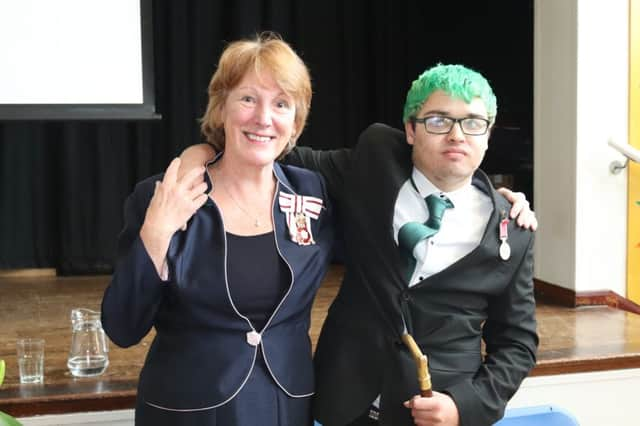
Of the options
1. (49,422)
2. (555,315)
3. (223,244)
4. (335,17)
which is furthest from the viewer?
(335,17)

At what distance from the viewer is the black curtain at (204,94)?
17.2ft

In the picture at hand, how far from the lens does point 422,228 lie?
5.22 ft

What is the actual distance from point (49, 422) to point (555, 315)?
218 centimetres

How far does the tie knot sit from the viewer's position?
1.60 m

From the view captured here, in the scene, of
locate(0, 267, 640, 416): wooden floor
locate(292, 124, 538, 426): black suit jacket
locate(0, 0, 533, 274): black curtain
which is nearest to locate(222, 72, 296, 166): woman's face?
locate(292, 124, 538, 426): black suit jacket

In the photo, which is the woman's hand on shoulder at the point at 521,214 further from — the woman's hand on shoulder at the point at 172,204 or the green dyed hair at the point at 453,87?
the woman's hand on shoulder at the point at 172,204

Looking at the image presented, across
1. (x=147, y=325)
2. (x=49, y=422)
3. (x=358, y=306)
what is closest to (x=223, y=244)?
(x=147, y=325)

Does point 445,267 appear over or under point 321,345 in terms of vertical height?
over

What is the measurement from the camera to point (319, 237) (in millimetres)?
1714

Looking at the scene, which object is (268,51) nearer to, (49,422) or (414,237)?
(414,237)

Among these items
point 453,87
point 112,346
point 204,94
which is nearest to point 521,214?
point 453,87

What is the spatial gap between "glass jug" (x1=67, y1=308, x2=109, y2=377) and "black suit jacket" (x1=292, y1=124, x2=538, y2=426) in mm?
1126

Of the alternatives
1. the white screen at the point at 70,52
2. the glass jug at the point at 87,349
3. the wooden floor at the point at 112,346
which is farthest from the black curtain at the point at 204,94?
the glass jug at the point at 87,349

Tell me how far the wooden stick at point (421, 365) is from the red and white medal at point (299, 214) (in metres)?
0.28
